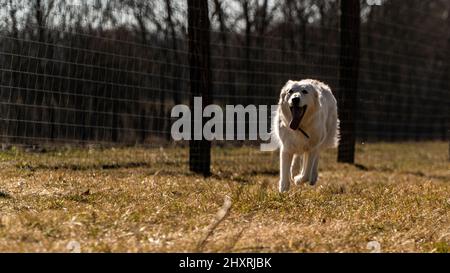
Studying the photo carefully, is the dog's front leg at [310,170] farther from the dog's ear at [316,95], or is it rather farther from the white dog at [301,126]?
the dog's ear at [316,95]

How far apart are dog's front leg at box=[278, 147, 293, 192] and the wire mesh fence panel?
1908 millimetres

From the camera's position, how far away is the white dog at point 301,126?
704 centimetres

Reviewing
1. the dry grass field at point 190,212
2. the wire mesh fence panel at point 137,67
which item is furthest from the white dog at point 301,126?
the wire mesh fence panel at point 137,67

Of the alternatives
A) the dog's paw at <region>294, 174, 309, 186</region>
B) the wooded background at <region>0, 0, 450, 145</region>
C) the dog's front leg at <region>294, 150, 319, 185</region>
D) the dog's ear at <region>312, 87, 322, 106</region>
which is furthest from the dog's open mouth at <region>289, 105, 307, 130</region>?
the wooded background at <region>0, 0, 450, 145</region>

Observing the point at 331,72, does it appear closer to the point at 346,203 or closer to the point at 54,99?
the point at 54,99

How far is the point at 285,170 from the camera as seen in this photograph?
7.17m

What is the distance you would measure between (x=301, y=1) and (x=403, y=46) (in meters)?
3.34

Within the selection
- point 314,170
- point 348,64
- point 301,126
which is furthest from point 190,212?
point 348,64

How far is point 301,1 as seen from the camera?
14359 mm

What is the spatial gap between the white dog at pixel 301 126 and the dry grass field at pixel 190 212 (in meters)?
0.30

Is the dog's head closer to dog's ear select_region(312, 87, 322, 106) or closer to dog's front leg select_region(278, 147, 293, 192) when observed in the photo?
dog's ear select_region(312, 87, 322, 106)

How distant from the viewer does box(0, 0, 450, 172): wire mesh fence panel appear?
766 centimetres

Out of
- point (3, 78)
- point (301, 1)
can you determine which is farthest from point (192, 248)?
point (301, 1)

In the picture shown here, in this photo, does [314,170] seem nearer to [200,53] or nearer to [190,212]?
[200,53]
